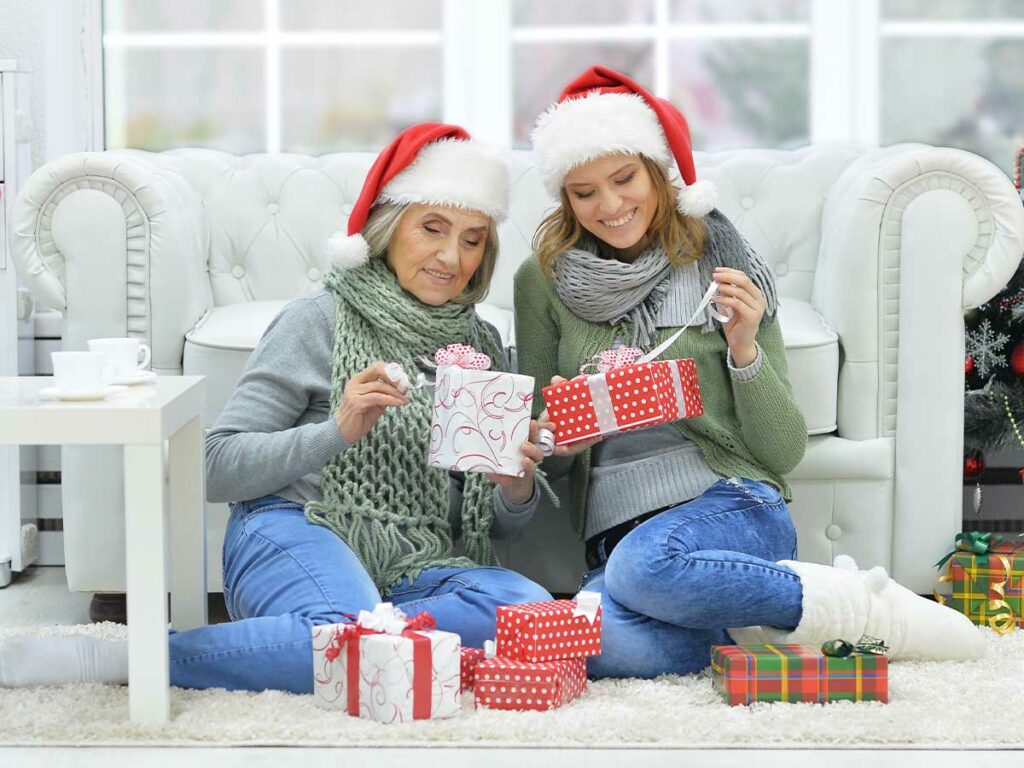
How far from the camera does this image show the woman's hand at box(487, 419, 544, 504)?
1.76m

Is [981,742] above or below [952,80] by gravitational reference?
below

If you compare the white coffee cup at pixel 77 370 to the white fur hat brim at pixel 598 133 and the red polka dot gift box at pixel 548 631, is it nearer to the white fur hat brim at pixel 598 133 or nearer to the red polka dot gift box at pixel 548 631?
the red polka dot gift box at pixel 548 631

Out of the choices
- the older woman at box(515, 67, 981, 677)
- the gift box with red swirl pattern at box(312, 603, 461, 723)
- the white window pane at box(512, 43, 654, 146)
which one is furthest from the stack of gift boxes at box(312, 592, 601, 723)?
the white window pane at box(512, 43, 654, 146)

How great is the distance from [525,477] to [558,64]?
177 cm

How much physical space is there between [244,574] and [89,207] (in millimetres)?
738

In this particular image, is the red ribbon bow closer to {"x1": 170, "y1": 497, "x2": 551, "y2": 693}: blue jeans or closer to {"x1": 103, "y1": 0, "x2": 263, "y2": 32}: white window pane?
{"x1": 170, "y1": 497, "x2": 551, "y2": 693}: blue jeans

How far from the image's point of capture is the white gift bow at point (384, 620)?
1.55 metres

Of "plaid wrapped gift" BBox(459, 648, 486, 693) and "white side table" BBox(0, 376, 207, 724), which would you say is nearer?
"white side table" BBox(0, 376, 207, 724)

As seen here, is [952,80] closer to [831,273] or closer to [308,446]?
[831,273]

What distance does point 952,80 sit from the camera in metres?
3.31

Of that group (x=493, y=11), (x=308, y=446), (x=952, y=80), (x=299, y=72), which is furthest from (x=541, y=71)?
(x=308, y=446)

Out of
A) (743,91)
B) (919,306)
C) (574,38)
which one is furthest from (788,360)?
Result: (574,38)

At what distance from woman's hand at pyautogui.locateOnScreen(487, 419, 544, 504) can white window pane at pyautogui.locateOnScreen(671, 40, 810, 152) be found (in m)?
1.70

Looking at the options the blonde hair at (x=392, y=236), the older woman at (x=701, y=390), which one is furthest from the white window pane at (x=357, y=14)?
the blonde hair at (x=392, y=236)
